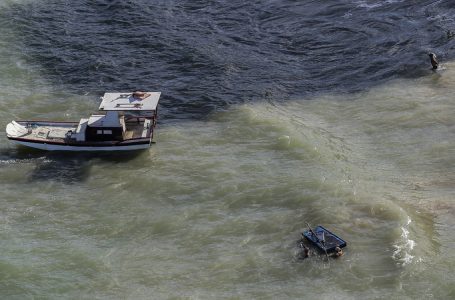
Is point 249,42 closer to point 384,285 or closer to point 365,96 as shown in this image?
point 365,96

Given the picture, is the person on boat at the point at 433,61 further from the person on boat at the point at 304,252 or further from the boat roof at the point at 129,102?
the person on boat at the point at 304,252

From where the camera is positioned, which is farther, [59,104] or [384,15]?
[384,15]

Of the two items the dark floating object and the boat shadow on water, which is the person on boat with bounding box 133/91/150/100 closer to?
the boat shadow on water

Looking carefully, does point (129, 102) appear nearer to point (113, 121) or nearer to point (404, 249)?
point (113, 121)

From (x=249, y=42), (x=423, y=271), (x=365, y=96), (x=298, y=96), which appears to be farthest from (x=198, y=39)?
(x=423, y=271)

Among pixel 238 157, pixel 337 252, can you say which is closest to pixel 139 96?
pixel 238 157

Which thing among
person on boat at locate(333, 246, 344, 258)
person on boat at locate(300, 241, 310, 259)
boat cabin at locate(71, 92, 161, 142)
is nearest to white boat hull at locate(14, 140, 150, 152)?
boat cabin at locate(71, 92, 161, 142)

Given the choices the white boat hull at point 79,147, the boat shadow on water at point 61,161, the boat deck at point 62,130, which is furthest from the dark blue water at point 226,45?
the boat shadow on water at point 61,161
